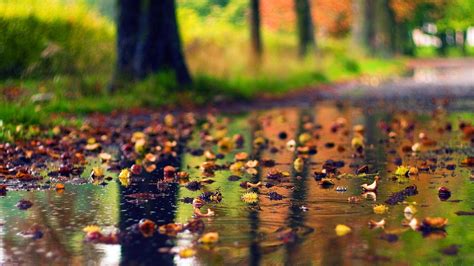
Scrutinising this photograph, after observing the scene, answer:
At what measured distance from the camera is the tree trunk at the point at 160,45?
20547mm

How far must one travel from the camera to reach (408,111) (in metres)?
19.2

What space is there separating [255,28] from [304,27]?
270 inches

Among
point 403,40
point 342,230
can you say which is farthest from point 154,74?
point 403,40

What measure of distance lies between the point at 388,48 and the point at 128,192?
4580 centimetres

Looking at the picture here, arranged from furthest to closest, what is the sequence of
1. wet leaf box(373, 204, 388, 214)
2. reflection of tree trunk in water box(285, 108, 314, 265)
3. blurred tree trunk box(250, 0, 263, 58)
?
blurred tree trunk box(250, 0, 263, 58) < wet leaf box(373, 204, 388, 214) < reflection of tree trunk in water box(285, 108, 314, 265)

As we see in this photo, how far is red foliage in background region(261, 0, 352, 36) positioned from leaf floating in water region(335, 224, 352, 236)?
230 ft

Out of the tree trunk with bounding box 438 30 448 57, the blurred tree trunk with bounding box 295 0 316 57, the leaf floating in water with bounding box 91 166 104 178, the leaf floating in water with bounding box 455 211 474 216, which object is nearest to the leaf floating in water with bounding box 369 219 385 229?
the leaf floating in water with bounding box 455 211 474 216

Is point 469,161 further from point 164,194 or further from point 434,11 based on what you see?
point 434,11

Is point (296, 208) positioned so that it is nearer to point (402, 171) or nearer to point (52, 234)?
point (52, 234)

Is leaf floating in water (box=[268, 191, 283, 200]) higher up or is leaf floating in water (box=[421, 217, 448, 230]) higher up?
leaf floating in water (box=[268, 191, 283, 200])

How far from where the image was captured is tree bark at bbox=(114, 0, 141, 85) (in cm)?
2058

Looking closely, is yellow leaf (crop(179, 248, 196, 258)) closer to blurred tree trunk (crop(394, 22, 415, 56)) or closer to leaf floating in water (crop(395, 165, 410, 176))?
leaf floating in water (crop(395, 165, 410, 176))

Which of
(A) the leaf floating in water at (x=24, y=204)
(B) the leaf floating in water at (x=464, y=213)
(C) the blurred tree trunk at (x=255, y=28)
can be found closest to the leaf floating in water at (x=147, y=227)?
(A) the leaf floating in water at (x=24, y=204)

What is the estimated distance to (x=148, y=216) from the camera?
708 cm
